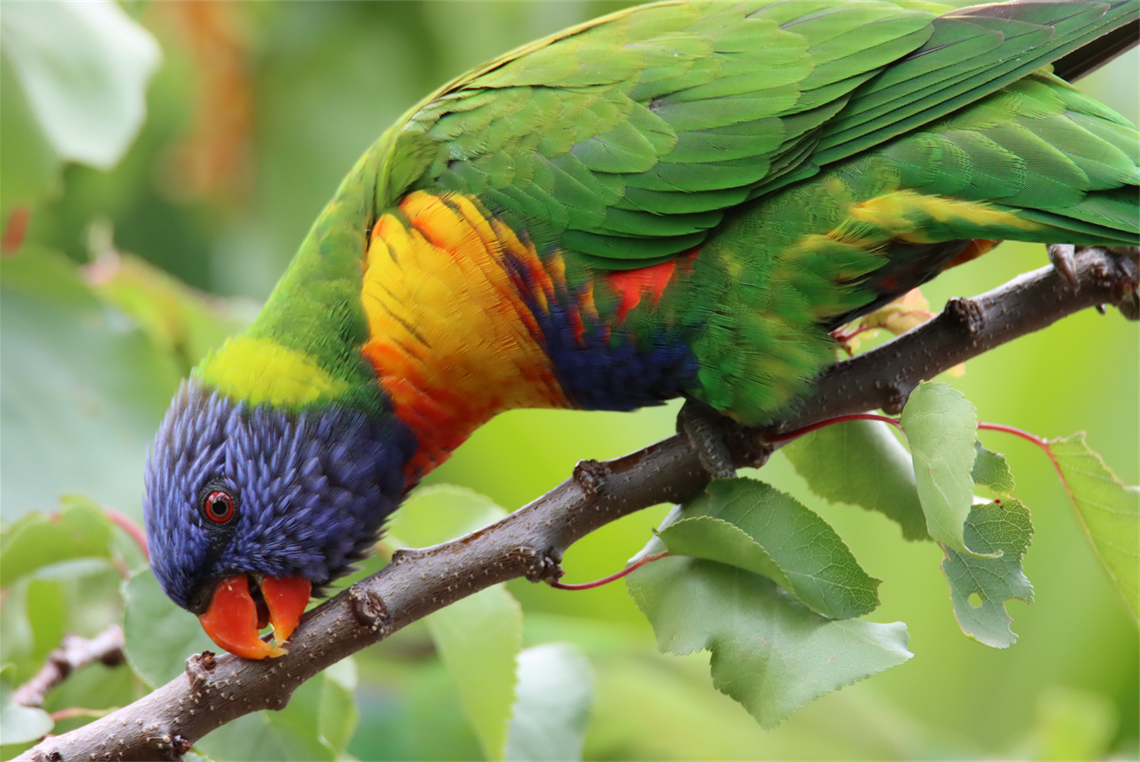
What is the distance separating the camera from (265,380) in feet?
5.35

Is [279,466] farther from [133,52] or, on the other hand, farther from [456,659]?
[133,52]

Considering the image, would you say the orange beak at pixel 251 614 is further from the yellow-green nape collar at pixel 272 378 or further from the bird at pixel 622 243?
the yellow-green nape collar at pixel 272 378

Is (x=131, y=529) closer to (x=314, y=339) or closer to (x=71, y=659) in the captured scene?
(x=71, y=659)

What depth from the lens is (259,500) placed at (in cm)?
157

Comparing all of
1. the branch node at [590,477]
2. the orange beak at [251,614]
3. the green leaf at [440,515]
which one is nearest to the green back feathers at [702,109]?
the branch node at [590,477]

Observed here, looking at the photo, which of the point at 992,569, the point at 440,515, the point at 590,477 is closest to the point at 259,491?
the point at 440,515

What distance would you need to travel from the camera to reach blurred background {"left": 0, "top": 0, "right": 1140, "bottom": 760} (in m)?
2.07

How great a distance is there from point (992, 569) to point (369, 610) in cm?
81

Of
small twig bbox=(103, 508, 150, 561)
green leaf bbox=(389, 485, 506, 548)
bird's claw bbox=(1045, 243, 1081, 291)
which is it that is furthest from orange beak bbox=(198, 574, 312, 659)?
bird's claw bbox=(1045, 243, 1081, 291)

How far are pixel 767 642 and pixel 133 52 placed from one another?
1679 mm

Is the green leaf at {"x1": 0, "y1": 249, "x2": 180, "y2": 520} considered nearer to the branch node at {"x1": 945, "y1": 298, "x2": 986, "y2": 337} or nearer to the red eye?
the red eye

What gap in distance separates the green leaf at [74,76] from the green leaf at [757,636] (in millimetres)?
1336

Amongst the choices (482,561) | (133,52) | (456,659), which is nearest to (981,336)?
(482,561)

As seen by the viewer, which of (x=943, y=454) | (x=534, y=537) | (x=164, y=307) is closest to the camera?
(x=943, y=454)
